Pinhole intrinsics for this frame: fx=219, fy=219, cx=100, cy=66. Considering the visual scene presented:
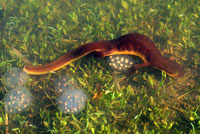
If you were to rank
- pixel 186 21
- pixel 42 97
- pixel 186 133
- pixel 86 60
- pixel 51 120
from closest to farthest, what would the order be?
1. pixel 186 133
2. pixel 51 120
3. pixel 42 97
4. pixel 86 60
5. pixel 186 21

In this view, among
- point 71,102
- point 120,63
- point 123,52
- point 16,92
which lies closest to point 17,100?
point 16,92

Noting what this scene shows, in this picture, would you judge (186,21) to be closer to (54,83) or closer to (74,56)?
(74,56)

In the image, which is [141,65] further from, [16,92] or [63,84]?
[16,92]

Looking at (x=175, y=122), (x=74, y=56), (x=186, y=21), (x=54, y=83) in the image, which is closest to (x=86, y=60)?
(x=74, y=56)

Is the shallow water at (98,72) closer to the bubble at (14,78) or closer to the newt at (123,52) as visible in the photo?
the bubble at (14,78)

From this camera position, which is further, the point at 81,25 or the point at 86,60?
the point at 81,25

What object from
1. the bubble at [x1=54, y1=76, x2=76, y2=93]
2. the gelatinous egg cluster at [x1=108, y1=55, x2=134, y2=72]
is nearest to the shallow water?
the bubble at [x1=54, y1=76, x2=76, y2=93]

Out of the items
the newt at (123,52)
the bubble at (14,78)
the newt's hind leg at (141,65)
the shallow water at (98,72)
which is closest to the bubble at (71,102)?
the shallow water at (98,72)
